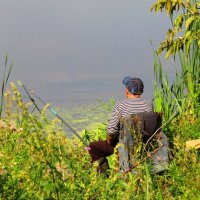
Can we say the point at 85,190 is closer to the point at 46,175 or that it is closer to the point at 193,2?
the point at 46,175

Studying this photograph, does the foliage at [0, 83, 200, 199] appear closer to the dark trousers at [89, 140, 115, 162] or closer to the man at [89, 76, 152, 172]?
the man at [89, 76, 152, 172]

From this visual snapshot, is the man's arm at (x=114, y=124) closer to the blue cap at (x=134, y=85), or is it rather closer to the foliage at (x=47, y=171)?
the blue cap at (x=134, y=85)

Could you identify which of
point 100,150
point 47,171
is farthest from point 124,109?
point 47,171

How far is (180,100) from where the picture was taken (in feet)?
25.6

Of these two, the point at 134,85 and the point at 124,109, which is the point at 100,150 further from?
the point at 134,85

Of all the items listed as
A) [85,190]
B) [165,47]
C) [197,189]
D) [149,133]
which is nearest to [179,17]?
[165,47]

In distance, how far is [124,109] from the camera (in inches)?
245

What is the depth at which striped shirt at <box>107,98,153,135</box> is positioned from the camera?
621 centimetres

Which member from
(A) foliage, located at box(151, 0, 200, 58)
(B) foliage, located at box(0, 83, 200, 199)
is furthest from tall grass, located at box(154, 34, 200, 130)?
(B) foliage, located at box(0, 83, 200, 199)

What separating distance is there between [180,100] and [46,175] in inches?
192

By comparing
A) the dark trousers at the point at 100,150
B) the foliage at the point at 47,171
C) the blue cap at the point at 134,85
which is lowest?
the dark trousers at the point at 100,150

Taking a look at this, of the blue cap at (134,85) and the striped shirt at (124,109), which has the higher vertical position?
the blue cap at (134,85)

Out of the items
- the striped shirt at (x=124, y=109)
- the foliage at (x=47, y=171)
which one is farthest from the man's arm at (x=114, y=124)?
the foliage at (x=47, y=171)

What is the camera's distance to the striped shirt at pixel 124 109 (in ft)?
20.4
